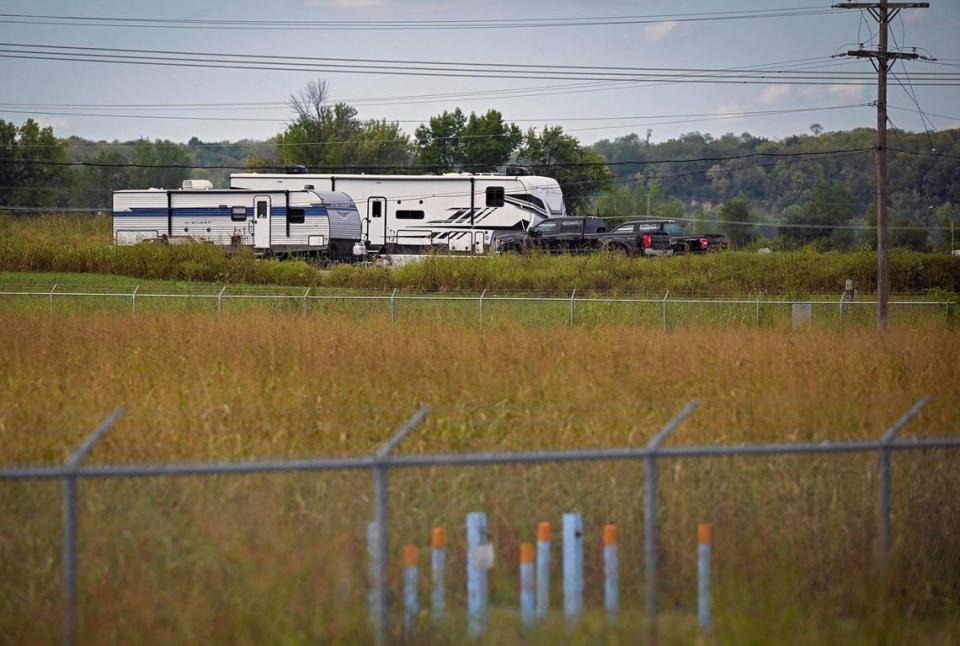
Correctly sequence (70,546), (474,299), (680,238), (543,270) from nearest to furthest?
(70,546), (474,299), (543,270), (680,238)

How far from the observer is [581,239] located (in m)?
42.6

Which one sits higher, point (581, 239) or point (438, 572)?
point (581, 239)

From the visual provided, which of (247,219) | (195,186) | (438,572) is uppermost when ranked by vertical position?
(195,186)

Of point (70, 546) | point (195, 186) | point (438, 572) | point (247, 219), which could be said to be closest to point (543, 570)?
→ point (438, 572)

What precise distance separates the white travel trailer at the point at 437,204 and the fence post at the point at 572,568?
3817 cm

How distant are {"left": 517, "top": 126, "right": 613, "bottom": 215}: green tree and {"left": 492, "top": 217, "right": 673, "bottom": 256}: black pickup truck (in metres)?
39.6

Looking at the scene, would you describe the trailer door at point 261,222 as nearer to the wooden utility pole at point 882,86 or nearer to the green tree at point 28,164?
the wooden utility pole at point 882,86

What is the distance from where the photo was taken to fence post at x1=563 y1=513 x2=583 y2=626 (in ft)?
26.7

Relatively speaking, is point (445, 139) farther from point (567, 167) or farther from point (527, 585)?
point (527, 585)

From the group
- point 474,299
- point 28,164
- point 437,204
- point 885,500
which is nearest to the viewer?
point 885,500

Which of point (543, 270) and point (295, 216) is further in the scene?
point (295, 216)

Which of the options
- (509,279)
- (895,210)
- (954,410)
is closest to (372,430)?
(954,410)

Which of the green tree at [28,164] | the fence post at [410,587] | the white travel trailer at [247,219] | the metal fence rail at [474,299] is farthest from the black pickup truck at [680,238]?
the green tree at [28,164]

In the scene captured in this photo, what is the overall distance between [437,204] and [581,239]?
335 inches
